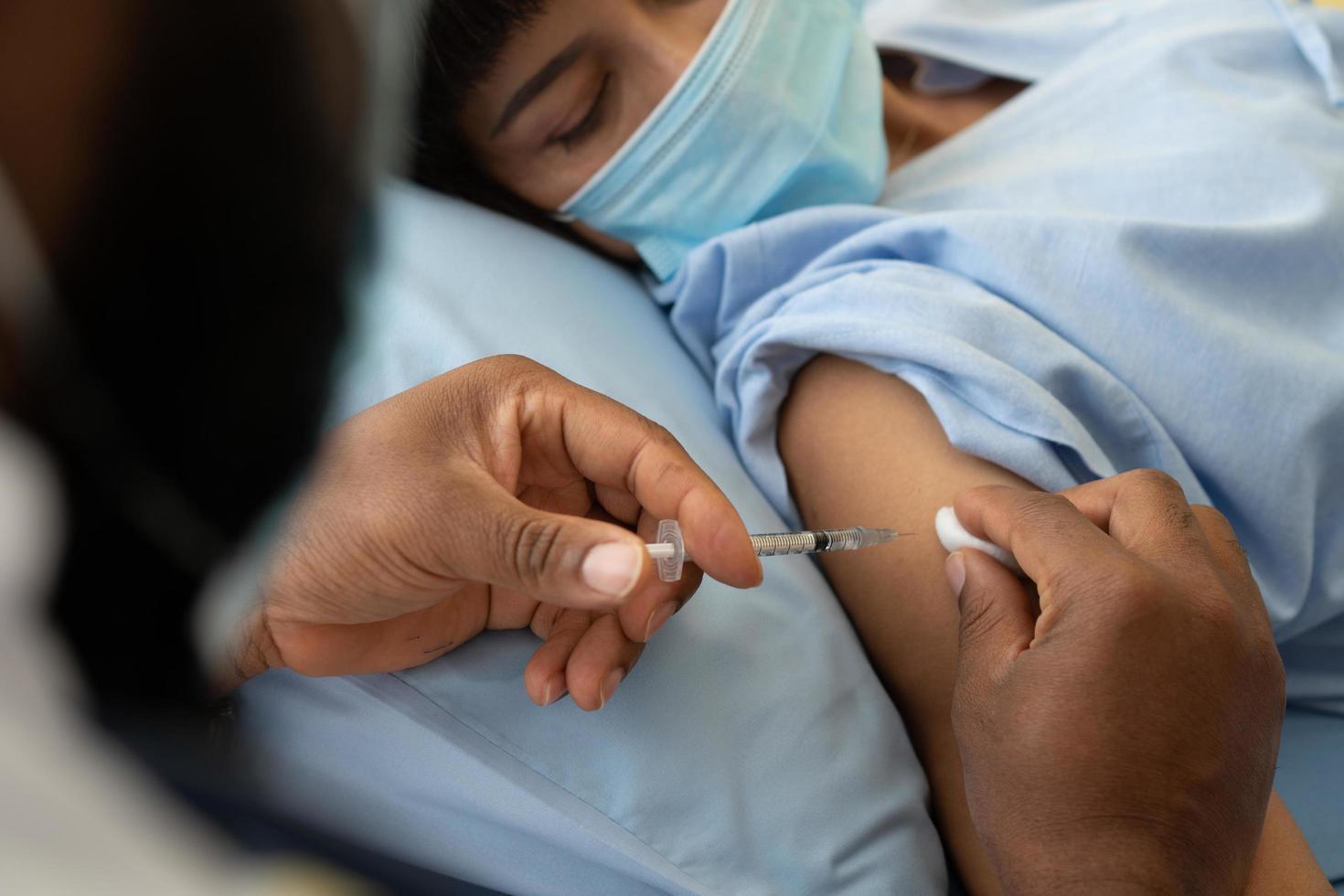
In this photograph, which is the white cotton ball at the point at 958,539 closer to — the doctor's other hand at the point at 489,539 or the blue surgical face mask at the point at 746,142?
the doctor's other hand at the point at 489,539

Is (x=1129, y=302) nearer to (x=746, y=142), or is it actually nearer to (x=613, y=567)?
(x=746, y=142)

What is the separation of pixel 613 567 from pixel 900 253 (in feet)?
2.07

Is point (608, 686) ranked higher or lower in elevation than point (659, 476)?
lower

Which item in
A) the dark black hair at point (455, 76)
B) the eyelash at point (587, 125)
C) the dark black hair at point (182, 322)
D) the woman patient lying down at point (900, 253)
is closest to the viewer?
the dark black hair at point (182, 322)

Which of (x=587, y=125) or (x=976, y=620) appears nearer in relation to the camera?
(x=976, y=620)

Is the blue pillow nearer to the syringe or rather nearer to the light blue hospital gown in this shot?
the syringe

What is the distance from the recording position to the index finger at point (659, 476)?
23.5 inches

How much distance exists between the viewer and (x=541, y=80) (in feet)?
3.59

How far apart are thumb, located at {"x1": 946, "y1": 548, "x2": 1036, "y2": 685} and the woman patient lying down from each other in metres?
0.11

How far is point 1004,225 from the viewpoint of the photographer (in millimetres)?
952

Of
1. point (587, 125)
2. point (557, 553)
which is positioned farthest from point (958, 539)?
point (587, 125)

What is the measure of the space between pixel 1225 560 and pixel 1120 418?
21 centimetres

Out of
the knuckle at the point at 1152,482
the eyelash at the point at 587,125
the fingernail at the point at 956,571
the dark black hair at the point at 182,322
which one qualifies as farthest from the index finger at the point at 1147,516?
the eyelash at the point at 587,125

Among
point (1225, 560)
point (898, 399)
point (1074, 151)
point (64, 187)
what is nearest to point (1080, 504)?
point (1225, 560)
